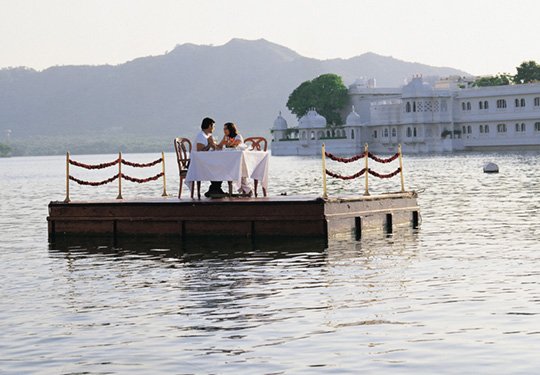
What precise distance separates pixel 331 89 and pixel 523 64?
25827 millimetres

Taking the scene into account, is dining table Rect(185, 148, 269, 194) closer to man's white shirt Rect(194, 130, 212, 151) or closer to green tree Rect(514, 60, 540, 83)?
→ man's white shirt Rect(194, 130, 212, 151)

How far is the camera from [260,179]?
23.8 m

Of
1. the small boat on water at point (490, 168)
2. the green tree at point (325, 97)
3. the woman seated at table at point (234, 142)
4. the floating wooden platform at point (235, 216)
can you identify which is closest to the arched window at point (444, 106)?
the green tree at point (325, 97)

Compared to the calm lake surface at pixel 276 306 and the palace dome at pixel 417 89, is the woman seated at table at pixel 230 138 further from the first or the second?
the palace dome at pixel 417 89

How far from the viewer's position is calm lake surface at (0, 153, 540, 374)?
1088cm

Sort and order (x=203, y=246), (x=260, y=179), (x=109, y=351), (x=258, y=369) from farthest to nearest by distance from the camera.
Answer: (x=260, y=179) < (x=203, y=246) < (x=109, y=351) < (x=258, y=369)

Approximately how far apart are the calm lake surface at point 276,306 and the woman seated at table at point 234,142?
2160 millimetres

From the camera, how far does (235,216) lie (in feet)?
72.7

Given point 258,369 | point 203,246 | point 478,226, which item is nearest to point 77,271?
point 203,246

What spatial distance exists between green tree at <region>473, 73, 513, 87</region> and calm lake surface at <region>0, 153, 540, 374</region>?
431ft

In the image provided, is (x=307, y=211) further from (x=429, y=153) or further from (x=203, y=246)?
(x=429, y=153)

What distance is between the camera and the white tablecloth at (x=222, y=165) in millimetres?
23047

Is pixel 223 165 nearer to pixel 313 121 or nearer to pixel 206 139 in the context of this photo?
pixel 206 139

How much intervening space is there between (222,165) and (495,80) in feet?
436
